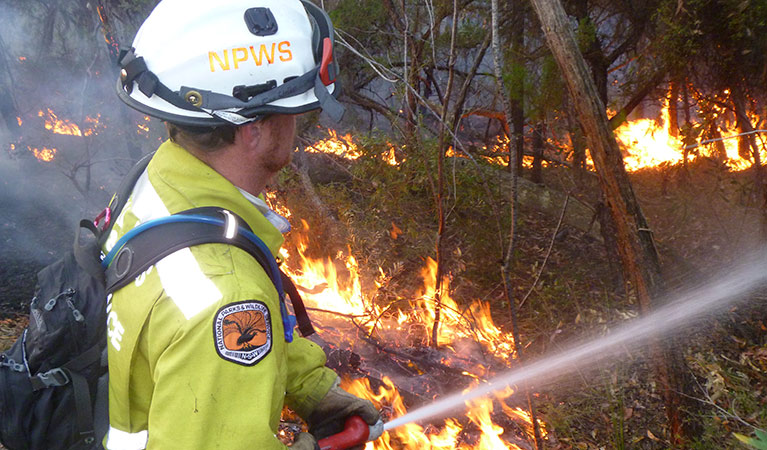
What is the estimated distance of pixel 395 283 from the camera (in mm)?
6039

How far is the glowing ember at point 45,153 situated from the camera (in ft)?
31.3

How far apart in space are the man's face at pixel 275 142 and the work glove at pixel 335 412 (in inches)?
46.9

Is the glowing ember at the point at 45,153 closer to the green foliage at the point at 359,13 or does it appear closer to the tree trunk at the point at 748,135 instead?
the green foliage at the point at 359,13

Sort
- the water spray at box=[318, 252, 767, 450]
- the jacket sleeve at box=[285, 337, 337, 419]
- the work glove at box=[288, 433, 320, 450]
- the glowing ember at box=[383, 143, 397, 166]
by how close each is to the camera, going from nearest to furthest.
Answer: the work glove at box=[288, 433, 320, 450]
the jacket sleeve at box=[285, 337, 337, 419]
the water spray at box=[318, 252, 767, 450]
the glowing ember at box=[383, 143, 397, 166]

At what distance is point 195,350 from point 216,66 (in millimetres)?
1135

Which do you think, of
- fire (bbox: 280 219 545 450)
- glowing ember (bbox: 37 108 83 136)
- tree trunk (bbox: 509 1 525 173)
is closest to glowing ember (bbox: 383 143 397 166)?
fire (bbox: 280 219 545 450)

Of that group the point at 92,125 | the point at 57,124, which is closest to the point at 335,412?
the point at 92,125

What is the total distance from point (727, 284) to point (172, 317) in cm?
640

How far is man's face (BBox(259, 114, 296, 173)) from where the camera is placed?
6.67 ft

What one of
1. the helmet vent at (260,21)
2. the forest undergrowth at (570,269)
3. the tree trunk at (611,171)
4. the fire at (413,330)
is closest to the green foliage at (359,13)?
the forest undergrowth at (570,269)

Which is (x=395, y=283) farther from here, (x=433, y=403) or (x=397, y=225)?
(x=433, y=403)

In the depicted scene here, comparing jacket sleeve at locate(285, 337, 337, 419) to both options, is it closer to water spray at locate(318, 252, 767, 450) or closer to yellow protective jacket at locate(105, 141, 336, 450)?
water spray at locate(318, 252, 767, 450)

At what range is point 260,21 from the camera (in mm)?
2039

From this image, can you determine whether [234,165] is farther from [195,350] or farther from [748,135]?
[748,135]
